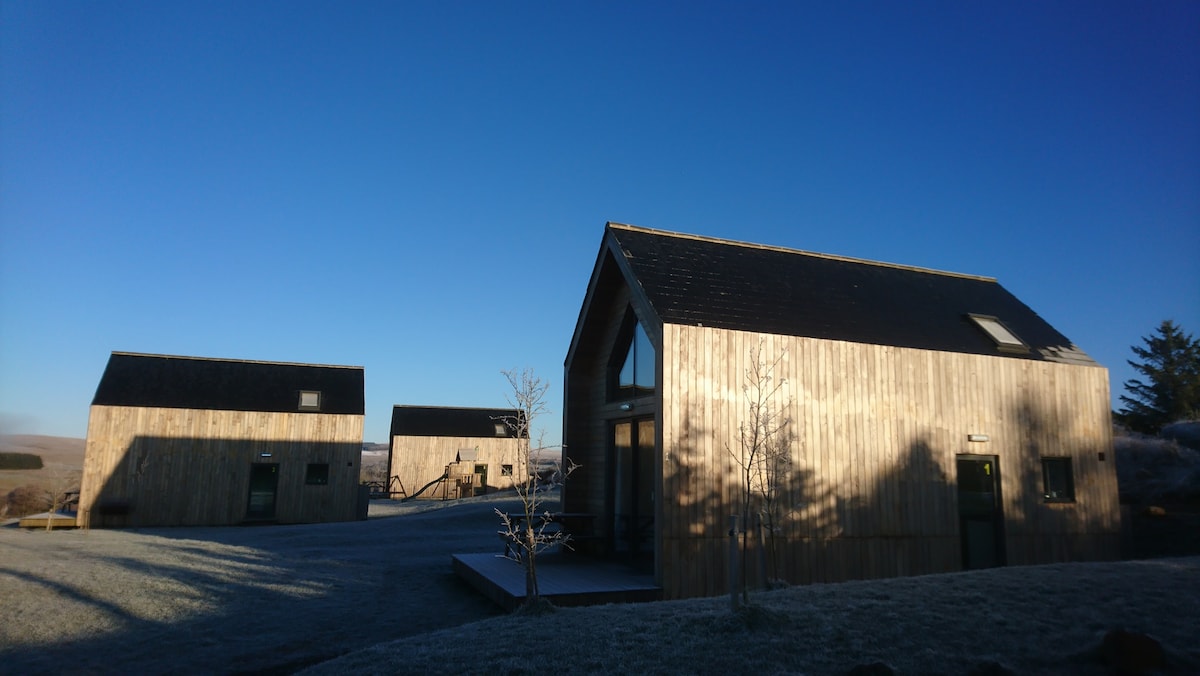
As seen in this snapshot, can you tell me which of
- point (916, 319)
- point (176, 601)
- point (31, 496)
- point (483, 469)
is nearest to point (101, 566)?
point (176, 601)

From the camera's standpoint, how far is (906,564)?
12.1 m

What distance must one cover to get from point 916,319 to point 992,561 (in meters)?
4.36

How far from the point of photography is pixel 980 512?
1301 cm

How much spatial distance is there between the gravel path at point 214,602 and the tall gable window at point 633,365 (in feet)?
13.9

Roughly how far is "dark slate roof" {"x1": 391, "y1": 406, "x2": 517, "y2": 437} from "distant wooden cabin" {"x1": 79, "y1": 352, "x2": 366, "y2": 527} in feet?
46.0

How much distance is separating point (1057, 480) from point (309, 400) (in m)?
24.1

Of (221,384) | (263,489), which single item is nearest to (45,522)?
(263,489)

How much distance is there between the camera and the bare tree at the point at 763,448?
35.7ft

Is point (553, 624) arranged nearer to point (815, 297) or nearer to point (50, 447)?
point (815, 297)

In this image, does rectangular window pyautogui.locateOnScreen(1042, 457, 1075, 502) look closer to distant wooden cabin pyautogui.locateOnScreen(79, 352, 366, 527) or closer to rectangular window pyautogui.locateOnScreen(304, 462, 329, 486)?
distant wooden cabin pyautogui.locateOnScreen(79, 352, 366, 527)

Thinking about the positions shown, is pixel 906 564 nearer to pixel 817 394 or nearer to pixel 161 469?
pixel 817 394

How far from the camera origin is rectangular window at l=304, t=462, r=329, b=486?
1094 inches

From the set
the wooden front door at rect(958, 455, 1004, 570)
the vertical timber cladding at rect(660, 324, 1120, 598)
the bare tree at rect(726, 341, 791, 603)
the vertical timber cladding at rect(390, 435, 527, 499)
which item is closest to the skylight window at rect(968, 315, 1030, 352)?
the vertical timber cladding at rect(660, 324, 1120, 598)

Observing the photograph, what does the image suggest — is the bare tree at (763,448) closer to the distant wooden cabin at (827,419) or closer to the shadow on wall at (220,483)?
the distant wooden cabin at (827,419)
